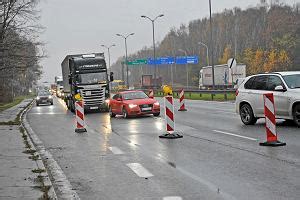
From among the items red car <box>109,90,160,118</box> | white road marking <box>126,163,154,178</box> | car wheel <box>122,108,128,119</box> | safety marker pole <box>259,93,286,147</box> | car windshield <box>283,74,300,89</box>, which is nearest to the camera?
white road marking <box>126,163,154,178</box>

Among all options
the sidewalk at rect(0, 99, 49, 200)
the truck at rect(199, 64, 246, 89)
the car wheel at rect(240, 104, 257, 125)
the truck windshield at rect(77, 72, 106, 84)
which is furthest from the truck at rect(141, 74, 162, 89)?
the sidewalk at rect(0, 99, 49, 200)

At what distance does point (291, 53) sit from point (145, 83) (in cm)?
2410

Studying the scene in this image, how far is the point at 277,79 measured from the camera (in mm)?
15164

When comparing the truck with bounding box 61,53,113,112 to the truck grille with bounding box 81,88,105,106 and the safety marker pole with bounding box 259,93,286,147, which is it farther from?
the safety marker pole with bounding box 259,93,286,147

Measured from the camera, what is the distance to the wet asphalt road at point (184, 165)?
686 cm

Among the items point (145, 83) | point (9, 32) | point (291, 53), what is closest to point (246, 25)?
point (291, 53)

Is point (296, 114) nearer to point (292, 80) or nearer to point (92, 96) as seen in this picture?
point (292, 80)

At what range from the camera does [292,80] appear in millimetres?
14867

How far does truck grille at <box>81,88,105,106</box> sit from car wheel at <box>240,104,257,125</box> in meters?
13.9

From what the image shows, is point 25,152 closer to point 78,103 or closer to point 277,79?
point 78,103

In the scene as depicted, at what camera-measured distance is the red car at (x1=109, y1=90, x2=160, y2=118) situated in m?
22.4

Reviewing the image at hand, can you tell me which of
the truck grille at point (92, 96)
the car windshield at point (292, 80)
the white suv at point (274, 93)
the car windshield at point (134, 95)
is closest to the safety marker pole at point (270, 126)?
the white suv at point (274, 93)

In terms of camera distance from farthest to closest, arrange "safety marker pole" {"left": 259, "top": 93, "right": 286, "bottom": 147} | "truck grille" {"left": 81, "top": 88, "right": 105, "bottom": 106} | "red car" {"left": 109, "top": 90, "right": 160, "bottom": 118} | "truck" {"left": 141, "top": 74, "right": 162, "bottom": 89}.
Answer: "truck" {"left": 141, "top": 74, "right": 162, "bottom": 89}
"truck grille" {"left": 81, "top": 88, "right": 105, "bottom": 106}
"red car" {"left": 109, "top": 90, "right": 160, "bottom": 118}
"safety marker pole" {"left": 259, "top": 93, "right": 286, "bottom": 147}

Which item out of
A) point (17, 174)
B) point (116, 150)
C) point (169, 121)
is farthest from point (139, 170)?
point (169, 121)
